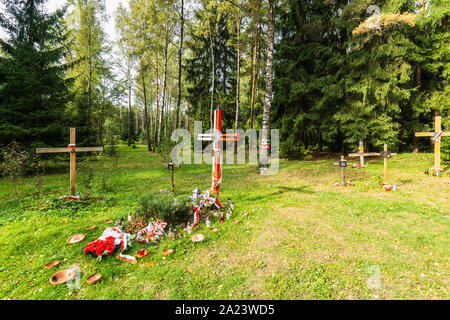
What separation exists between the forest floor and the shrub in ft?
2.32

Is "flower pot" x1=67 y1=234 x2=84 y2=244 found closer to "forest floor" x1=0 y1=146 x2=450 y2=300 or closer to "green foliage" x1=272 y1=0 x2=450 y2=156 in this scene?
"forest floor" x1=0 y1=146 x2=450 y2=300

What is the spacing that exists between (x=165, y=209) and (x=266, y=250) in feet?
7.29

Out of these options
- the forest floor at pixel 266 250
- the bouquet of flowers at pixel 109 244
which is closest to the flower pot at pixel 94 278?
the forest floor at pixel 266 250

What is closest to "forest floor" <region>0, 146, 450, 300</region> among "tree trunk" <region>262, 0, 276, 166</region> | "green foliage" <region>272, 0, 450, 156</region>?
"tree trunk" <region>262, 0, 276, 166</region>

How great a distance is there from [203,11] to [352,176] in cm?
1840

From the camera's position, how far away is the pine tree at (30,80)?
9.20 meters

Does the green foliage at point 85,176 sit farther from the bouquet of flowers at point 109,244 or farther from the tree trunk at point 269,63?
the tree trunk at point 269,63

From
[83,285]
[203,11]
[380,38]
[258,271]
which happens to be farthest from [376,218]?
[203,11]

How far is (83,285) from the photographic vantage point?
268 centimetres

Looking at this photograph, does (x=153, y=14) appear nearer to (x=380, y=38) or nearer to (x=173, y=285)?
(x=380, y=38)

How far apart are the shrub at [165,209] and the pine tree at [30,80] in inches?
341

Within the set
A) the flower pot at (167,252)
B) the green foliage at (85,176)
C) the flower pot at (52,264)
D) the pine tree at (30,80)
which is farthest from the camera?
the pine tree at (30,80)

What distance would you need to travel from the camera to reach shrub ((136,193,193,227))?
4324mm
